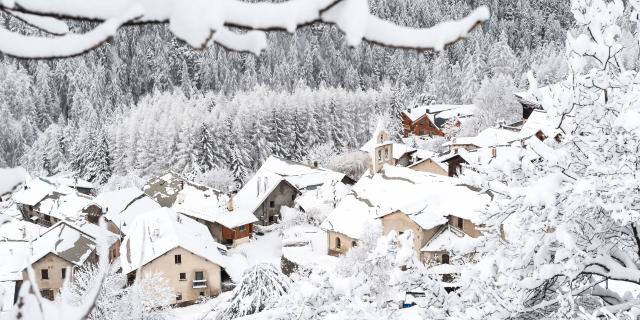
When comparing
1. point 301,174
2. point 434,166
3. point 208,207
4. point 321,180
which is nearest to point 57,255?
point 208,207

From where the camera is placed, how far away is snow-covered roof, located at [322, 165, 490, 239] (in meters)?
29.5

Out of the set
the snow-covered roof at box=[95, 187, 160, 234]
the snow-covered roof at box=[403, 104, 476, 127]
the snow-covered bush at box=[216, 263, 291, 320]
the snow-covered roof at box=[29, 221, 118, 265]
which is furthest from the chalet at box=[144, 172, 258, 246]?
the snow-covered roof at box=[403, 104, 476, 127]

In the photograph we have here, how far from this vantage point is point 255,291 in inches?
897

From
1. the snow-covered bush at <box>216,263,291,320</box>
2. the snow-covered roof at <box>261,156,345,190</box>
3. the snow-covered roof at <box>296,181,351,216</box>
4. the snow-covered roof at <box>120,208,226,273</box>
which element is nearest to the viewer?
the snow-covered bush at <box>216,263,291,320</box>

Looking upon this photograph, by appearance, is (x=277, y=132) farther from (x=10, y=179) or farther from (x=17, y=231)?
(x=10, y=179)

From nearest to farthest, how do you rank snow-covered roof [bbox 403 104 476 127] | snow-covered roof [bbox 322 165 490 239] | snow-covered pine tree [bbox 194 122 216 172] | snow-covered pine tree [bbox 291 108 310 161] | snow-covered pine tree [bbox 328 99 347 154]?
1. snow-covered roof [bbox 322 165 490 239]
2. snow-covered pine tree [bbox 194 122 216 172]
3. snow-covered pine tree [bbox 291 108 310 161]
4. snow-covered pine tree [bbox 328 99 347 154]
5. snow-covered roof [bbox 403 104 476 127]

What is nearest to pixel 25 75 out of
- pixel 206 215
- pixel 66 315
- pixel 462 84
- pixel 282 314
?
pixel 462 84

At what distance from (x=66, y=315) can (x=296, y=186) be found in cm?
4163

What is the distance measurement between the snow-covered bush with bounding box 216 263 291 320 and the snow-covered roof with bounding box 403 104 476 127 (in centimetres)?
4768

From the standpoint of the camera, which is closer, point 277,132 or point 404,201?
point 404,201

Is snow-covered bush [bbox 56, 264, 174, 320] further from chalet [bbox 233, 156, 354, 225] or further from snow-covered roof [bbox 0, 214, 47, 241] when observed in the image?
chalet [bbox 233, 156, 354, 225]

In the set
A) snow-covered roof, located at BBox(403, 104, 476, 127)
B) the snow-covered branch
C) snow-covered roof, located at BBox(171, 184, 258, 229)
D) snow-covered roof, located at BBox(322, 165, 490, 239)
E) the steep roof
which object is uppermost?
the snow-covered branch

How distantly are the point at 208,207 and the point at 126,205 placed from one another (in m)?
6.42

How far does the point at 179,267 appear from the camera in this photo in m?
30.3
